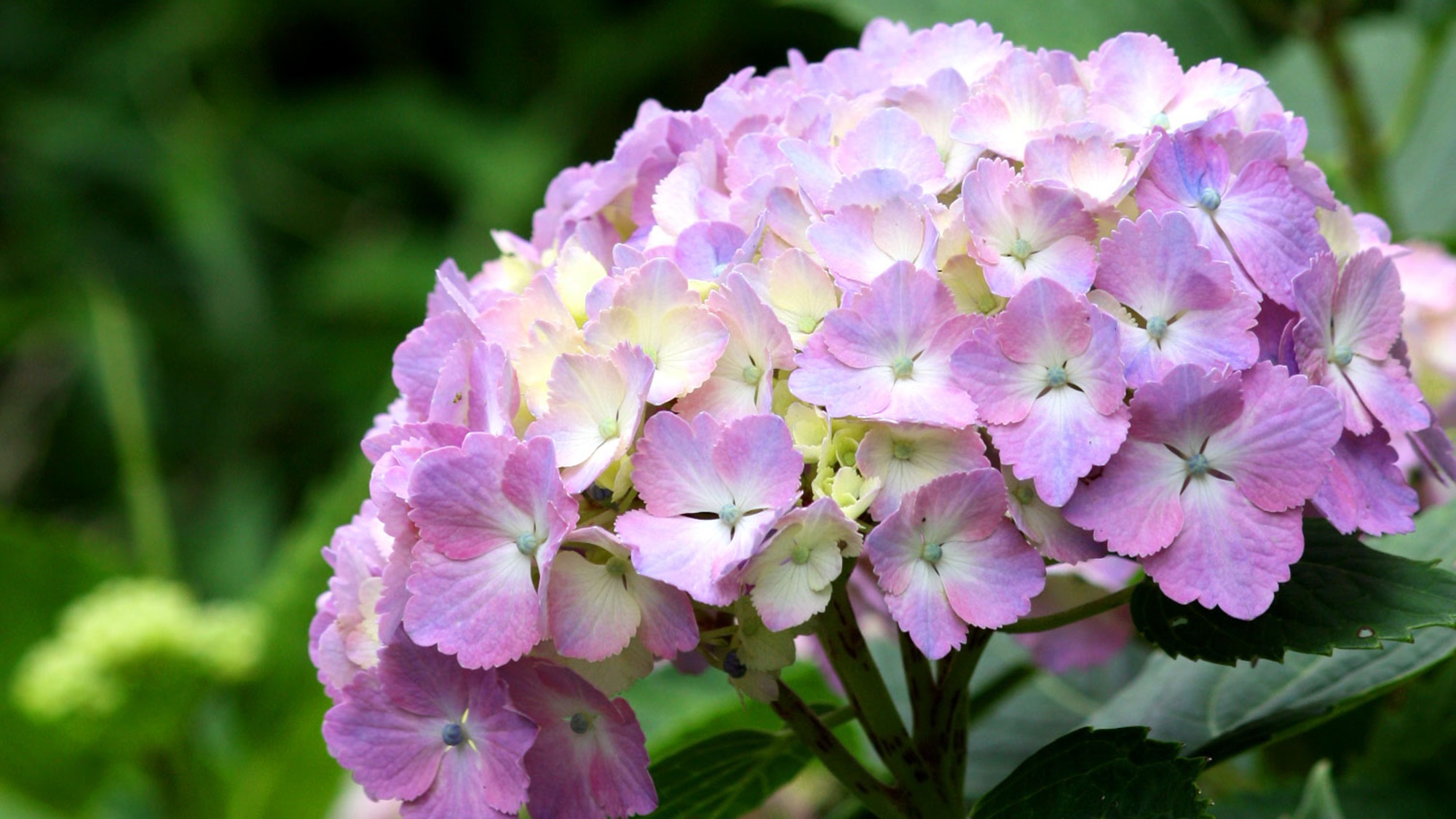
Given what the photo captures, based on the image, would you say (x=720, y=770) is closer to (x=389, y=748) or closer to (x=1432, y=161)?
(x=389, y=748)

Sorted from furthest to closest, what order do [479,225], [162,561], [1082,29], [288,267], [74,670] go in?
[288,267] < [479,225] < [162,561] < [74,670] < [1082,29]

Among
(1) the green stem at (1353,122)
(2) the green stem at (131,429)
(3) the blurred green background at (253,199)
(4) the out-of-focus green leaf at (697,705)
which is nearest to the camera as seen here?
(4) the out-of-focus green leaf at (697,705)

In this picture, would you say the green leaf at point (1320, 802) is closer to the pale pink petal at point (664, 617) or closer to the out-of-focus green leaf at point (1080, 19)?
the pale pink petal at point (664, 617)

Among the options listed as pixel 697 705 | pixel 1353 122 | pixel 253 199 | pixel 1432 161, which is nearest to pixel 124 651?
pixel 697 705

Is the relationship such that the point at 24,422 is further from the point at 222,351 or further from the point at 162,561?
the point at 162,561

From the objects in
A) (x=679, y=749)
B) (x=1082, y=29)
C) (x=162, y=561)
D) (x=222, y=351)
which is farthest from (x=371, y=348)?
(x=679, y=749)

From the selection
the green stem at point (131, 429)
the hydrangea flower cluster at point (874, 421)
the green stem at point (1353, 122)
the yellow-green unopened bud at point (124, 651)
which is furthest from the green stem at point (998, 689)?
the green stem at point (131, 429)

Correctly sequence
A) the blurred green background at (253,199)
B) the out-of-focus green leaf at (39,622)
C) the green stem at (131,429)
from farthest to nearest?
the blurred green background at (253,199)
the green stem at (131,429)
the out-of-focus green leaf at (39,622)
